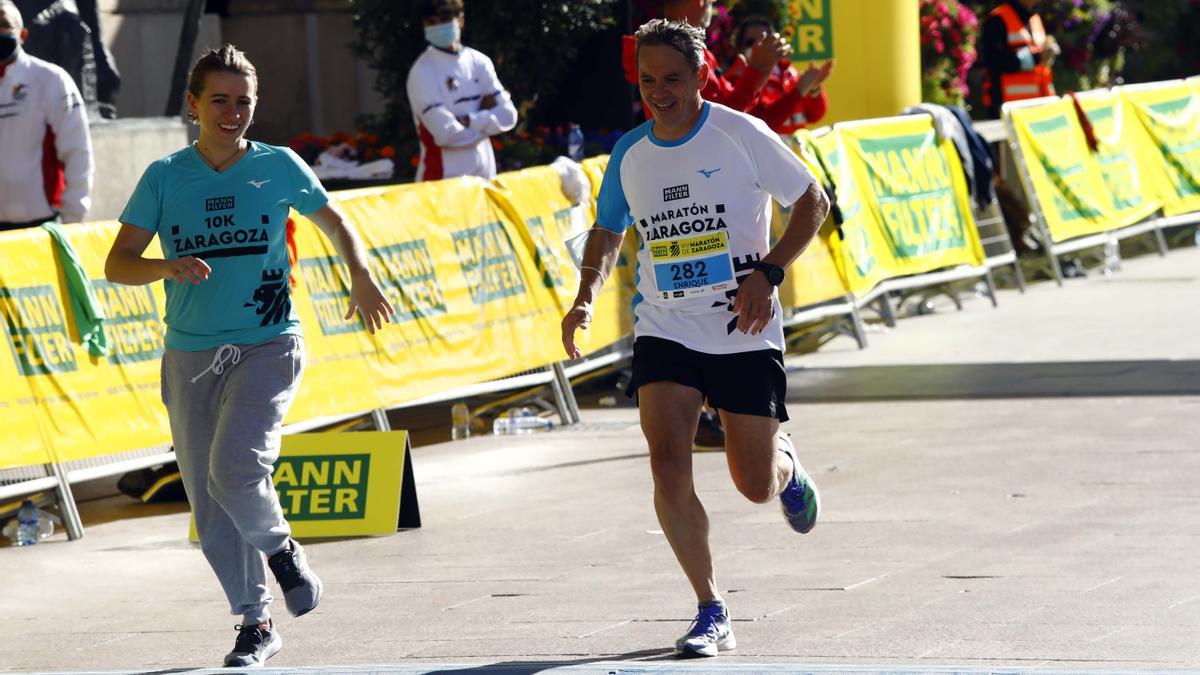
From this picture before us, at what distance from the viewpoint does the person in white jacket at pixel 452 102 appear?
12.4 m

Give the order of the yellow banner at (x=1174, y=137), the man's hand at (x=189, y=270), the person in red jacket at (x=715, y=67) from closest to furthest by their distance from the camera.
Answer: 1. the man's hand at (x=189, y=270)
2. the person in red jacket at (x=715, y=67)
3. the yellow banner at (x=1174, y=137)

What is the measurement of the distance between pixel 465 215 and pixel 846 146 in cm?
354

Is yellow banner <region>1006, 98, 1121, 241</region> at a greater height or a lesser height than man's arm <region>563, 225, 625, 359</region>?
lesser

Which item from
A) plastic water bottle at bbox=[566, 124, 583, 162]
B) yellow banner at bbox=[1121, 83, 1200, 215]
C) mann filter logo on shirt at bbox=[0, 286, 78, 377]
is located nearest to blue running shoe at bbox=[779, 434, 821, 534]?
mann filter logo on shirt at bbox=[0, 286, 78, 377]

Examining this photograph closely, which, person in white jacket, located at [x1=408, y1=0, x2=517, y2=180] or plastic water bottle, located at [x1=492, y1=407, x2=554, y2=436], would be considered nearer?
plastic water bottle, located at [x1=492, y1=407, x2=554, y2=436]

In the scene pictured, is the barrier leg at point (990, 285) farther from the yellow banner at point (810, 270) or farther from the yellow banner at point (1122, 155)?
the yellow banner at point (1122, 155)

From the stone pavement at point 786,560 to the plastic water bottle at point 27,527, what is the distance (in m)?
0.06

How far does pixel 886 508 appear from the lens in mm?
8422

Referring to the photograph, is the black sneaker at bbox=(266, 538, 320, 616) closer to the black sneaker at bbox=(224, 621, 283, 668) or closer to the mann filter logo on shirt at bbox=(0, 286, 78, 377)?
the black sneaker at bbox=(224, 621, 283, 668)

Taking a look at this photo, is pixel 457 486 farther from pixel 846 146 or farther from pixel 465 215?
pixel 846 146

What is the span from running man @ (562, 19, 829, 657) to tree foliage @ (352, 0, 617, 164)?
973cm

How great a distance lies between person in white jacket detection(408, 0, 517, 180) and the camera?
12.4 m

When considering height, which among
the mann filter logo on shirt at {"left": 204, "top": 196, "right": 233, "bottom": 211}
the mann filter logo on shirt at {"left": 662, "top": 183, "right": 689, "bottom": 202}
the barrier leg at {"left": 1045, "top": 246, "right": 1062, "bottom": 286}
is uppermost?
the mann filter logo on shirt at {"left": 204, "top": 196, "right": 233, "bottom": 211}

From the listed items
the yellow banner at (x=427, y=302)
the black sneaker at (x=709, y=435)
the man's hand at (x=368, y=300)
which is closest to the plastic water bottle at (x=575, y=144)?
the yellow banner at (x=427, y=302)
